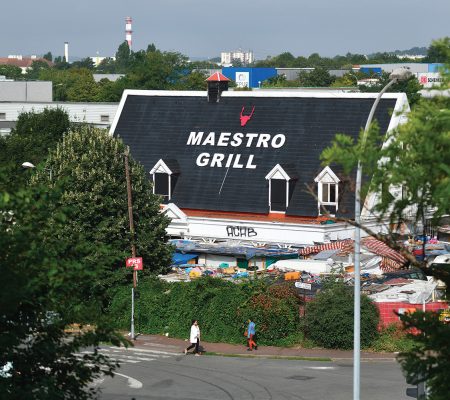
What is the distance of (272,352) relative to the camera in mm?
40438

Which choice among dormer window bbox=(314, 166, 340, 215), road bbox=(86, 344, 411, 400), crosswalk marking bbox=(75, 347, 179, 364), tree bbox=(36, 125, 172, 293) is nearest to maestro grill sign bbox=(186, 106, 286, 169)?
dormer window bbox=(314, 166, 340, 215)

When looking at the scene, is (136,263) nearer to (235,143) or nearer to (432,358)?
(235,143)

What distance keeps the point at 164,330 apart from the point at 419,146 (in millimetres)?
31598

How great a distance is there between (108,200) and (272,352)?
10250mm

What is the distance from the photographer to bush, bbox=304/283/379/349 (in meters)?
39.7

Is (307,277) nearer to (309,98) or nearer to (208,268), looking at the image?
(208,268)

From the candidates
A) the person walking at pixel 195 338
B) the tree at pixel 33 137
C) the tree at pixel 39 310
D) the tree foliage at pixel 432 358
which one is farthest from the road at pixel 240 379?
the tree at pixel 33 137

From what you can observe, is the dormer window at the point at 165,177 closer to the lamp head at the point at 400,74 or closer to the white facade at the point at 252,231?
the white facade at the point at 252,231

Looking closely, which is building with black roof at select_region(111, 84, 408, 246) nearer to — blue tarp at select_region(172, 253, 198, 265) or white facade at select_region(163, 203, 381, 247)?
white facade at select_region(163, 203, 381, 247)

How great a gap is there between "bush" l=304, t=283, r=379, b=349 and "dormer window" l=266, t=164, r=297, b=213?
18.1 meters

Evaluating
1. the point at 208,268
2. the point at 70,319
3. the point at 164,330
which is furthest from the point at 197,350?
the point at 70,319

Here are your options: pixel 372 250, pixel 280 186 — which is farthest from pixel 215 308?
pixel 280 186

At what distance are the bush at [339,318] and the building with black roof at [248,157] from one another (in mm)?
14447

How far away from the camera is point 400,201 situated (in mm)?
13312
